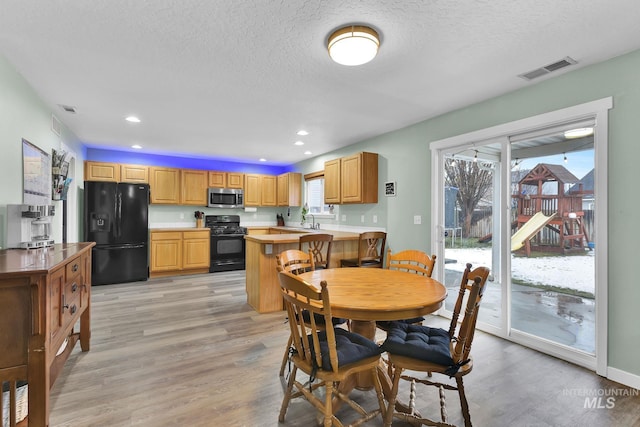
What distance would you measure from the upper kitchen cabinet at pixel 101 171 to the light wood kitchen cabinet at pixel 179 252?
126cm

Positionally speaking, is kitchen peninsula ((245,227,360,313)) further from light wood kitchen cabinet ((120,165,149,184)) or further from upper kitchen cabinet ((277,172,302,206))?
light wood kitchen cabinet ((120,165,149,184))

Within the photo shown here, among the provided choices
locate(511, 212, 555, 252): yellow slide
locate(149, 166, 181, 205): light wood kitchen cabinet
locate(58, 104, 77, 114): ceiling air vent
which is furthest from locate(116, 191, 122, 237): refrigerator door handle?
locate(511, 212, 555, 252): yellow slide

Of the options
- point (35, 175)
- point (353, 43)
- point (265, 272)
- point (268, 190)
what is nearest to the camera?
point (353, 43)

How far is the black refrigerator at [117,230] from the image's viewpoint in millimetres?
5051

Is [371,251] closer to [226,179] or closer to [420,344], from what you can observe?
[420,344]

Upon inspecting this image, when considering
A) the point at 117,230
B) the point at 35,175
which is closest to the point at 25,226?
the point at 35,175

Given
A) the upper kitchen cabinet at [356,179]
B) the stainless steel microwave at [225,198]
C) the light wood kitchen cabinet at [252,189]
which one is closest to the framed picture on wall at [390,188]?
the upper kitchen cabinet at [356,179]

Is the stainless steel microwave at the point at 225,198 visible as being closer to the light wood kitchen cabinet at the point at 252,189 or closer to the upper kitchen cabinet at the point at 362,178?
the light wood kitchen cabinet at the point at 252,189

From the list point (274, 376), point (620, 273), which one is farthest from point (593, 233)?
point (274, 376)

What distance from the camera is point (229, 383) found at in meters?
2.21

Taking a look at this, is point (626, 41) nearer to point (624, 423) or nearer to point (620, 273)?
point (620, 273)

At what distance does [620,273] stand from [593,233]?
39 centimetres

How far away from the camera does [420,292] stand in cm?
193

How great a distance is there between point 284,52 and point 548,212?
9.26 feet
